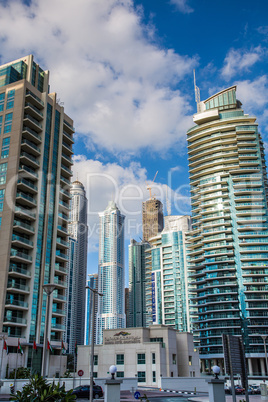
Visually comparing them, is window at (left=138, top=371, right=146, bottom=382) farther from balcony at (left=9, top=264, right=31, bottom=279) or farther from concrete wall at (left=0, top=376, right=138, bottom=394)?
balcony at (left=9, top=264, right=31, bottom=279)

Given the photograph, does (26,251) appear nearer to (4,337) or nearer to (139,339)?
(4,337)

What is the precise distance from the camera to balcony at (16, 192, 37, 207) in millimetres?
68200

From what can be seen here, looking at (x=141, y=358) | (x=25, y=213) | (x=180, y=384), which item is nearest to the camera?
(x=180, y=384)

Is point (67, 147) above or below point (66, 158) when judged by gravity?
above

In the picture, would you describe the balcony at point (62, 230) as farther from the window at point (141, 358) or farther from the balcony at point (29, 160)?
the window at point (141, 358)

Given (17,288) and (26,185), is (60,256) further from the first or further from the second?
(26,185)

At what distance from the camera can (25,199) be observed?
68.9m

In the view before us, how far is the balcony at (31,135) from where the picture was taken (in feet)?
238

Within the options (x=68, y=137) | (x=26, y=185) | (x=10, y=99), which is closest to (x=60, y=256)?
(x=26, y=185)

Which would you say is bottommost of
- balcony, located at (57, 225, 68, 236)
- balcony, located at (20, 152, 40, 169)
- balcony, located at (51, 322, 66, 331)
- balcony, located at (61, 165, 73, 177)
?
balcony, located at (51, 322, 66, 331)

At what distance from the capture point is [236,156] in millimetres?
127500

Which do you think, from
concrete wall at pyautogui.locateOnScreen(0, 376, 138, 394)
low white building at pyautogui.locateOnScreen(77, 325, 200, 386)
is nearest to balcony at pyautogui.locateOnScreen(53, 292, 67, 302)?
low white building at pyautogui.locateOnScreen(77, 325, 200, 386)

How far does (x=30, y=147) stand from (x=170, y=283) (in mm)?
118863

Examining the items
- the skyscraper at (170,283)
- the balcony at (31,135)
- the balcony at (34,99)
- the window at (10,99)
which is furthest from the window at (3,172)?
the skyscraper at (170,283)
